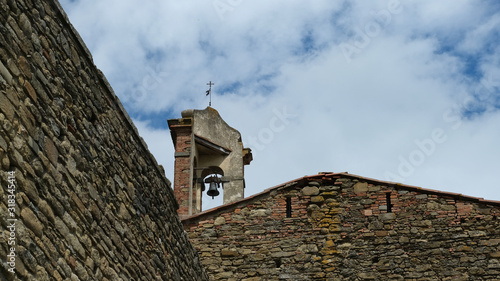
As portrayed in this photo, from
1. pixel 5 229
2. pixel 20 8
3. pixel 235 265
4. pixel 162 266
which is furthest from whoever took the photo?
pixel 235 265

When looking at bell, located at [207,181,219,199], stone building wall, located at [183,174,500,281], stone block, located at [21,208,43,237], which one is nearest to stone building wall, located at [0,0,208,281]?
stone block, located at [21,208,43,237]

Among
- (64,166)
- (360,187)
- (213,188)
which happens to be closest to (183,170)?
(213,188)

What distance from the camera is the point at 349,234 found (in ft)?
40.9

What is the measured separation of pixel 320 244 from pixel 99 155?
6.21m

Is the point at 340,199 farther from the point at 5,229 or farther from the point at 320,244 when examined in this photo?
the point at 5,229

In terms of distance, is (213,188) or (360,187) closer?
(360,187)

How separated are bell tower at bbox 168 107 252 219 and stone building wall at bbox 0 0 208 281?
666 centimetres

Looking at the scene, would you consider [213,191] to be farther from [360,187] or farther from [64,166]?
[64,166]

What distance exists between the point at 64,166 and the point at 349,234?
23.5ft

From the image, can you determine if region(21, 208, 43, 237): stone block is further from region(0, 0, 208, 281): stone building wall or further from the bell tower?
the bell tower

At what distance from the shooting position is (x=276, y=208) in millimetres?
12766

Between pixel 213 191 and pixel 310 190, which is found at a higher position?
pixel 213 191

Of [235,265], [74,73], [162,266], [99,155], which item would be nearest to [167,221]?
[162,266]

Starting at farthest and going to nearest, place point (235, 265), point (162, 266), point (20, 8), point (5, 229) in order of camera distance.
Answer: point (235, 265) < point (162, 266) < point (20, 8) < point (5, 229)
